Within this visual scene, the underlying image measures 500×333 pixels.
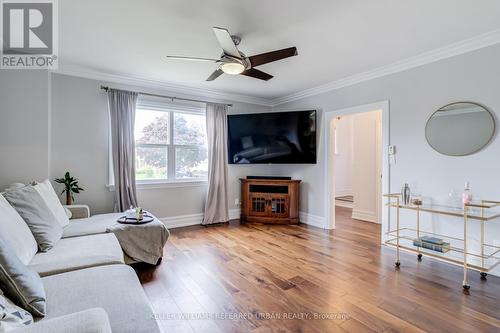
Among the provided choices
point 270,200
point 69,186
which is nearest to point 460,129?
point 270,200

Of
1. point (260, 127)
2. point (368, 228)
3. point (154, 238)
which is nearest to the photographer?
point (154, 238)

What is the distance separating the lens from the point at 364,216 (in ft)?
16.3

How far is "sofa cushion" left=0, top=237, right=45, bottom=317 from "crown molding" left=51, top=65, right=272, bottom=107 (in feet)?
10.5

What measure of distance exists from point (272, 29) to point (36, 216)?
2.61m

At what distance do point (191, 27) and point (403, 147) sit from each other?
2.94 m

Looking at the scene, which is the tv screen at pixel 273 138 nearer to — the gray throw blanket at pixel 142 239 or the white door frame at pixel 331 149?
the white door frame at pixel 331 149

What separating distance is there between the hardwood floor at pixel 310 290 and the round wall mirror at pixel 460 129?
133cm

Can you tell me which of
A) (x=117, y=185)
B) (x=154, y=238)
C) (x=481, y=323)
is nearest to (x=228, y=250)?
(x=154, y=238)

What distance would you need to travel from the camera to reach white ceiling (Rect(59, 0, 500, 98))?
6.87 ft

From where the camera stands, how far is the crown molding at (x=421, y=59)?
2.58 m

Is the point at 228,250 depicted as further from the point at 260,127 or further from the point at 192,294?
the point at 260,127

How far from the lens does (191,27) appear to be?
95.6 inches

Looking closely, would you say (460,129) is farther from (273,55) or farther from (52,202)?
(52,202)

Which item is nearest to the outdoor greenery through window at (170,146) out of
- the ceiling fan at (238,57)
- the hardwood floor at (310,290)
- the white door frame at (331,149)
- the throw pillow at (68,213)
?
the throw pillow at (68,213)
